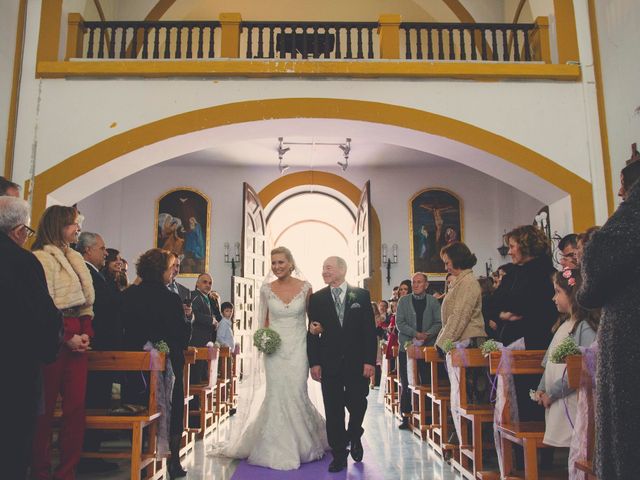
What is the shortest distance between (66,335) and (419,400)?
3528mm

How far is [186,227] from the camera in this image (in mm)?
12344

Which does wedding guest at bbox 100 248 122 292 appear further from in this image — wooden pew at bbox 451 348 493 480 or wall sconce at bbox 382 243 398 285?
wall sconce at bbox 382 243 398 285

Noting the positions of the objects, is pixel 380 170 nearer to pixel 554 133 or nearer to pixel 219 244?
pixel 219 244

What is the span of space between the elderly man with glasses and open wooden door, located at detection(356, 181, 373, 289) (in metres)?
8.88

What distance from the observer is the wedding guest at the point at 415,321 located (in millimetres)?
6520

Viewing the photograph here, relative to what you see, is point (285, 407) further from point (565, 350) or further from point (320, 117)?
point (320, 117)

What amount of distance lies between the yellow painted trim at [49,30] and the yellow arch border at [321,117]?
1.46 meters

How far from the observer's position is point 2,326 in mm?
2541

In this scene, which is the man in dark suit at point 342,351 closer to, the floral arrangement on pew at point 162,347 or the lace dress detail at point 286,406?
the lace dress detail at point 286,406

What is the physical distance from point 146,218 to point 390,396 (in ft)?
22.0

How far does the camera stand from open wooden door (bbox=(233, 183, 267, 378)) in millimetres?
11414

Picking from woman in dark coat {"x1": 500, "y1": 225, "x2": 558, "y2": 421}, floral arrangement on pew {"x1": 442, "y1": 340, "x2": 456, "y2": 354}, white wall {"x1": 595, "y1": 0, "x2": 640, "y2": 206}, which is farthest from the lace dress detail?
white wall {"x1": 595, "y1": 0, "x2": 640, "y2": 206}

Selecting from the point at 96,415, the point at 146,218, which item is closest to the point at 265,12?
the point at 146,218

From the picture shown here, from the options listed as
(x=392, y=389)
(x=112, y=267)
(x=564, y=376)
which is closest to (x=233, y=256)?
(x=392, y=389)
